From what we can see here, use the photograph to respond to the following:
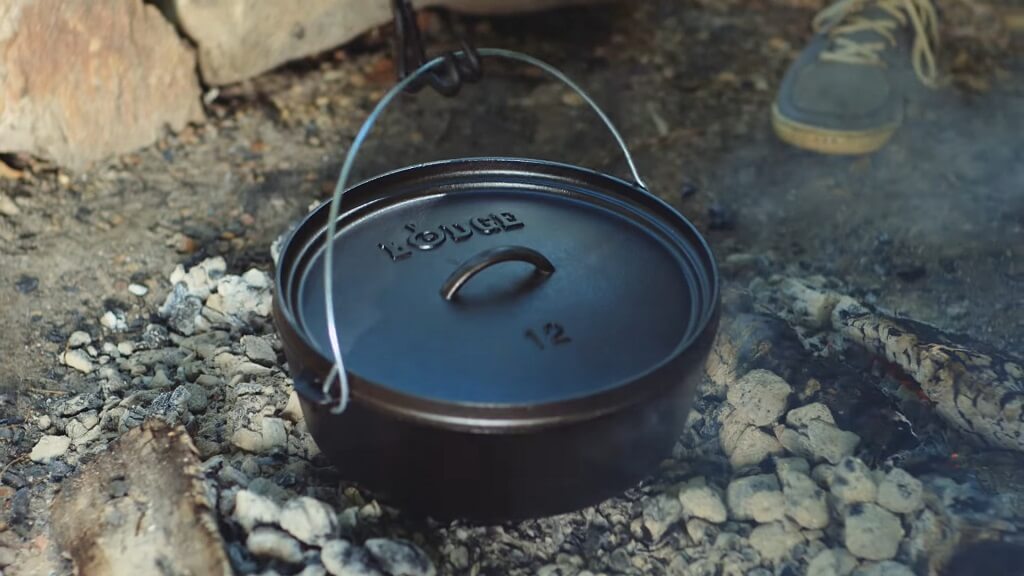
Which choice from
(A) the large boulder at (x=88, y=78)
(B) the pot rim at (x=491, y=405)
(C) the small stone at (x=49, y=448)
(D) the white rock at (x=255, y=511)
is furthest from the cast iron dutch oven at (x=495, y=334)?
(A) the large boulder at (x=88, y=78)

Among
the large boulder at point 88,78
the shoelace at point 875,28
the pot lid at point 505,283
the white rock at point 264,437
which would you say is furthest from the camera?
the shoelace at point 875,28

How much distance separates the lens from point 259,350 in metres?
2.08

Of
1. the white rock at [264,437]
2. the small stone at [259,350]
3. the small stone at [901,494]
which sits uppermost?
the white rock at [264,437]

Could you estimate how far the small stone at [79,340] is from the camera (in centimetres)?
217

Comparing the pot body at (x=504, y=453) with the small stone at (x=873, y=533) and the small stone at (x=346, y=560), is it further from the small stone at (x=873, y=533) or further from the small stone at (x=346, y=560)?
the small stone at (x=873, y=533)

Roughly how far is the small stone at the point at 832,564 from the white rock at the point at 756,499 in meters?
0.10

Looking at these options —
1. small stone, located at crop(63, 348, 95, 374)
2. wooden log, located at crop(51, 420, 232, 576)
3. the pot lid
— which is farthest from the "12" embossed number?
small stone, located at crop(63, 348, 95, 374)

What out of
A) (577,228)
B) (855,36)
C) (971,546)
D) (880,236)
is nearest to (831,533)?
(971,546)

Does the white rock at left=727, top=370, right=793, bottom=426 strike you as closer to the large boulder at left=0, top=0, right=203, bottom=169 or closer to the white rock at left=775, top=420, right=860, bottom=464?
the white rock at left=775, top=420, right=860, bottom=464

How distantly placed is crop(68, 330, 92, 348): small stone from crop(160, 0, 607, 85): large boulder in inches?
42.0

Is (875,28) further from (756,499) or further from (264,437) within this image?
(264,437)

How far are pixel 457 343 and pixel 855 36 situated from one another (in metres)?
2.08

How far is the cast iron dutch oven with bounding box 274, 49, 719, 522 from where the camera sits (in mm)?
1395

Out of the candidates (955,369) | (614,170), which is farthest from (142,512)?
(614,170)
